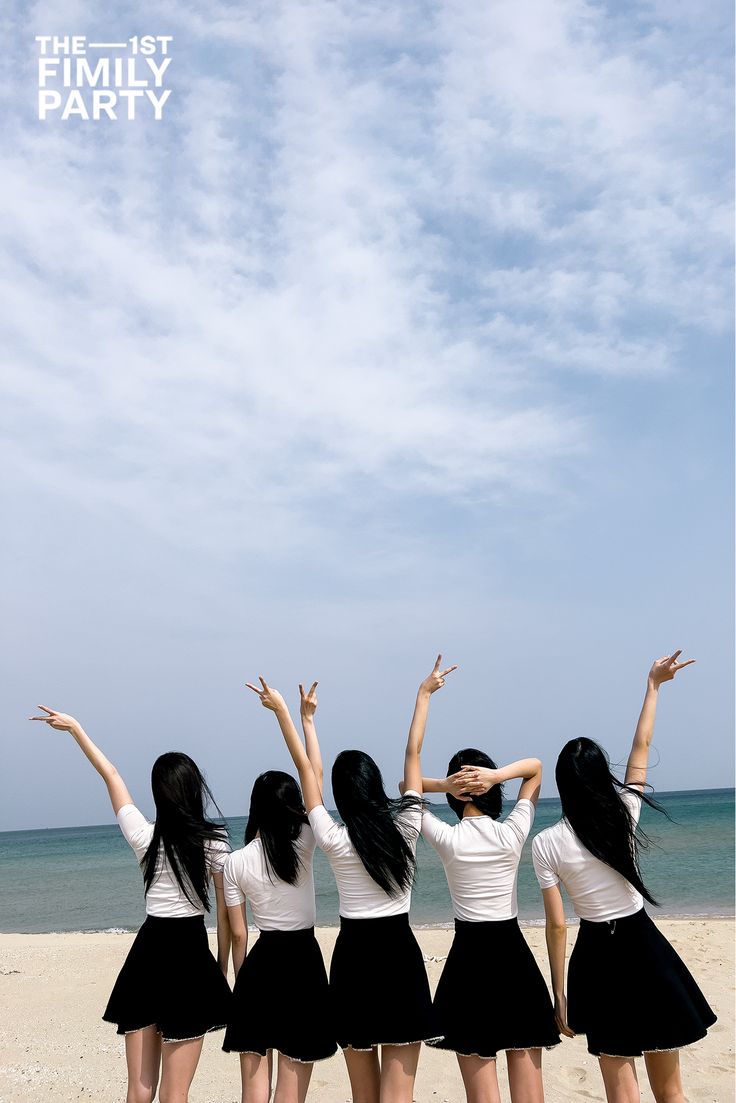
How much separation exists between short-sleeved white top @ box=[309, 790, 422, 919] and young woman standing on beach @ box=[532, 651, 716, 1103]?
22.2 inches

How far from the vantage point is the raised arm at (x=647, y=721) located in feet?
12.5

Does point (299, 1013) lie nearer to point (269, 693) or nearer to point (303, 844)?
point (303, 844)

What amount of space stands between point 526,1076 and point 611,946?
626mm

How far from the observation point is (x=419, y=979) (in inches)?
140

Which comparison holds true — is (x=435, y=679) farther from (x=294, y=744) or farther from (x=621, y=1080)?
(x=621, y=1080)

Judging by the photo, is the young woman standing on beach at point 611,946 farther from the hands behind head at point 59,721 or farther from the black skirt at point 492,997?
the hands behind head at point 59,721

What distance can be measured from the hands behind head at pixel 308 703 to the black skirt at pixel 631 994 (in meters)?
1.56

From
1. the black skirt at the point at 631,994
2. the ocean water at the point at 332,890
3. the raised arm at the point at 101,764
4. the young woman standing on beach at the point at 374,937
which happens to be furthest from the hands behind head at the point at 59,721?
the ocean water at the point at 332,890

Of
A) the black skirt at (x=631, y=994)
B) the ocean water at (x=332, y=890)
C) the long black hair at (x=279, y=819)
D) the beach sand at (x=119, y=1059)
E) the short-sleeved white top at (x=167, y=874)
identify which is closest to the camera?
the black skirt at (x=631, y=994)

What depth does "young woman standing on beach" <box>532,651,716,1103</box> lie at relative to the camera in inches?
136

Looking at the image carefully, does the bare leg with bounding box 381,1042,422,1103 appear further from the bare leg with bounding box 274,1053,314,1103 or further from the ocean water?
the ocean water

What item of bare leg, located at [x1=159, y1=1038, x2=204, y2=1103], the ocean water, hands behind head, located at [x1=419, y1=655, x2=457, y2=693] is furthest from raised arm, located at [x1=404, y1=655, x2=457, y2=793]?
the ocean water

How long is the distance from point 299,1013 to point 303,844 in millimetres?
698

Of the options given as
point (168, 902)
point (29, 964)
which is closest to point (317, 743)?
point (168, 902)
